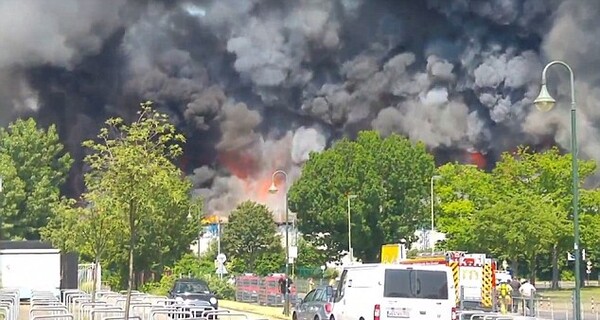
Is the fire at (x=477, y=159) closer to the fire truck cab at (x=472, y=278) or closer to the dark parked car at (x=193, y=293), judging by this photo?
the fire truck cab at (x=472, y=278)

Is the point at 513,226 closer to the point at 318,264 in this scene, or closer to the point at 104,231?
the point at 318,264

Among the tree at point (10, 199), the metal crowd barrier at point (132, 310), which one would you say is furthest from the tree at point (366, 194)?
the metal crowd barrier at point (132, 310)

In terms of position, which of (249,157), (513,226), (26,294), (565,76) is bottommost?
(26,294)

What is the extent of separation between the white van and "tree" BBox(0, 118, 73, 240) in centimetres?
5552

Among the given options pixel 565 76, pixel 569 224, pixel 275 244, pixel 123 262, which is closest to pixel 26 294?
pixel 123 262

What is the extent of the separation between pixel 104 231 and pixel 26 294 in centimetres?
1364

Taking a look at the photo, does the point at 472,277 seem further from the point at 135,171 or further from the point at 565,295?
the point at 565,295

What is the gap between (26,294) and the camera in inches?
1797

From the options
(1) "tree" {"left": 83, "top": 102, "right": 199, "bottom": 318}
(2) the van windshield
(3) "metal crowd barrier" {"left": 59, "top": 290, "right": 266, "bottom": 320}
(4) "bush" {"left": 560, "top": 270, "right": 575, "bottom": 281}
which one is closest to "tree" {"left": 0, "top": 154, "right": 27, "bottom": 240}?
(3) "metal crowd barrier" {"left": 59, "top": 290, "right": 266, "bottom": 320}

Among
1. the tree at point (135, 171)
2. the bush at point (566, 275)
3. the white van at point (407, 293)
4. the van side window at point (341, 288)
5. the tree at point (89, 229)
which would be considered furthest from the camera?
the bush at point (566, 275)

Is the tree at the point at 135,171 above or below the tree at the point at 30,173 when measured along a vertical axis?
below

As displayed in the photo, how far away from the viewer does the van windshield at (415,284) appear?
23875mm

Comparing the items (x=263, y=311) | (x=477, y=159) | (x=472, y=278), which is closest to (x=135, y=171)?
(x=472, y=278)

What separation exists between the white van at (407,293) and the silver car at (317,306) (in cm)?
346
